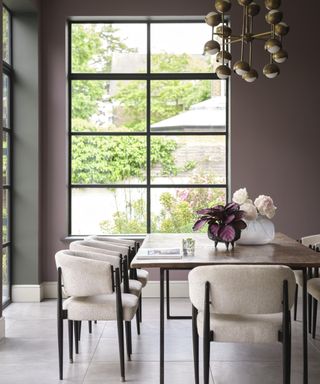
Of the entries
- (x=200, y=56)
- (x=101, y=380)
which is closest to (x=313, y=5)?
(x=200, y=56)

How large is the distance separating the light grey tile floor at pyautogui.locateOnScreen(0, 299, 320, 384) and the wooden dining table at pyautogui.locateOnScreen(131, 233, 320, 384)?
1.33 feet

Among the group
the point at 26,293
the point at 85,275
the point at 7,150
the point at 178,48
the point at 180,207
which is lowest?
the point at 26,293

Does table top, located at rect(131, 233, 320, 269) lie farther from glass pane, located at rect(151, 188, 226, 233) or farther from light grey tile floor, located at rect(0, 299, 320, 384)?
glass pane, located at rect(151, 188, 226, 233)

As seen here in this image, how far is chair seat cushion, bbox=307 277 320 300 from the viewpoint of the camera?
4.55m

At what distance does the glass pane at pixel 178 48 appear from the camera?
22.4ft

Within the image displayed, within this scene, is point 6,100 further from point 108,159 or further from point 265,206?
point 265,206

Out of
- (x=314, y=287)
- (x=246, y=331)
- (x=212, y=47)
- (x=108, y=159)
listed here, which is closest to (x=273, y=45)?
(x=212, y=47)

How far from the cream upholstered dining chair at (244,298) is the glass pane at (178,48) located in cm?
403

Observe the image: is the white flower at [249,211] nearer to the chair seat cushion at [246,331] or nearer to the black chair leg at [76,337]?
the chair seat cushion at [246,331]

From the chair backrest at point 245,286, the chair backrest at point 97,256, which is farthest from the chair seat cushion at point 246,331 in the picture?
the chair backrest at point 97,256

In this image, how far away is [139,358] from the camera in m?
4.33

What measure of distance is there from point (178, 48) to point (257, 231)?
3063 mm

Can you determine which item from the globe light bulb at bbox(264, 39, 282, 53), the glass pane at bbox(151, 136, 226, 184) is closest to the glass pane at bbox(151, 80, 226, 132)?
the glass pane at bbox(151, 136, 226, 184)

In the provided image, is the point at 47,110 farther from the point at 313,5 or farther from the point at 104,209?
the point at 313,5
